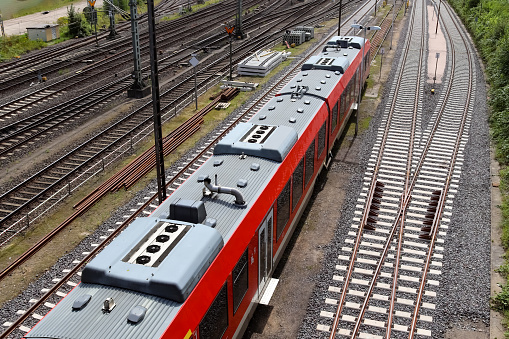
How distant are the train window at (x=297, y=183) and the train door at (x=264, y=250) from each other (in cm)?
280

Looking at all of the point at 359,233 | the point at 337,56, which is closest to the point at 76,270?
the point at 359,233

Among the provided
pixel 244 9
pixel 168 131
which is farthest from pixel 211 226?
pixel 244 9

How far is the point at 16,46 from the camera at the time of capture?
154ft

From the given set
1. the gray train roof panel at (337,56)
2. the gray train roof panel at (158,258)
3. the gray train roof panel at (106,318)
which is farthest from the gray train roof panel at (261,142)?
the gray train roof panel at (337,56)

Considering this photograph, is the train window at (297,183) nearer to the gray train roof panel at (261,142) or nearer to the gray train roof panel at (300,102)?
the gray train roof panel at (261,142)

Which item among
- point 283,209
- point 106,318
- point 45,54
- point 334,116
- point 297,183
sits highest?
point 106,318

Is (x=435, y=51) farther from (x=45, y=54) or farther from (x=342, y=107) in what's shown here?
(x=45, y=54)

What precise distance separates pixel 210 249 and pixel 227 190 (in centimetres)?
254

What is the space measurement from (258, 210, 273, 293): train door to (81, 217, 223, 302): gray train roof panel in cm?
275

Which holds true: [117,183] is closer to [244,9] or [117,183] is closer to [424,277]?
[424,277]

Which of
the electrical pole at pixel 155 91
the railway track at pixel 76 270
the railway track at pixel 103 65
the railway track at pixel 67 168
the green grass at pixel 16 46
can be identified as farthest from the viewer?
the green grass at pixel 16 46

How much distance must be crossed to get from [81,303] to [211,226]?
3.54m

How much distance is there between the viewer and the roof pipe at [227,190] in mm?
12594

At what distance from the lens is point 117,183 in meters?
22.1
